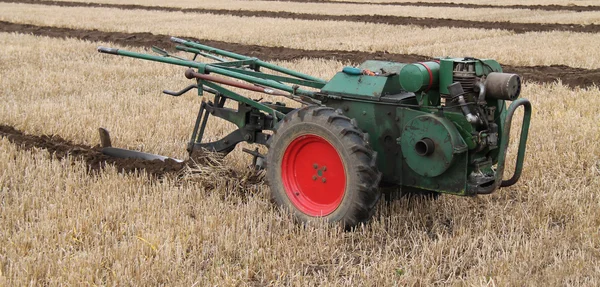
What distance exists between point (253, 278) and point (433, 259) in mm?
1038

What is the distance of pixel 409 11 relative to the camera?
80.3ft

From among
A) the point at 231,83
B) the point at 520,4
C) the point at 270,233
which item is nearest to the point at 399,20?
the point at 520,4

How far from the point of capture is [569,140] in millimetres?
5992

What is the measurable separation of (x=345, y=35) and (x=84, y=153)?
11.9 m

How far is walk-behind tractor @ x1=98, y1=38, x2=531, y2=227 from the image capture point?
3.89 metres

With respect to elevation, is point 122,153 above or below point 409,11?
below

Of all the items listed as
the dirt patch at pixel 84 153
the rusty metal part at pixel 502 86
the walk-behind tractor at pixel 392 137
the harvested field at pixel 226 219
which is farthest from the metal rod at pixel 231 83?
the rusty metal part at pixel 502 86

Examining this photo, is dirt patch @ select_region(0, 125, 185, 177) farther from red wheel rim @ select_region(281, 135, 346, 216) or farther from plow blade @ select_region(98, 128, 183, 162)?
red wheel rim @ select_region(281, 135, 346, 216)

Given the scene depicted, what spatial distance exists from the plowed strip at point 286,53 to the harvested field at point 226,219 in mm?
1904

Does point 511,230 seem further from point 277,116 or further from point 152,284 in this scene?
point 152,284

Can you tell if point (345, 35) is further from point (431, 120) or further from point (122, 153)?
point (431, 120)

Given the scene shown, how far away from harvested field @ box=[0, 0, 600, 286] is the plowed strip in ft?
6.25

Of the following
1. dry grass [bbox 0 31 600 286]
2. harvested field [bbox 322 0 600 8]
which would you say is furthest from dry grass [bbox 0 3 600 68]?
harvested field [bbox 322 0 600 8]

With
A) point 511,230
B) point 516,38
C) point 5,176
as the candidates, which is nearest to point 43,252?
point 5,176
